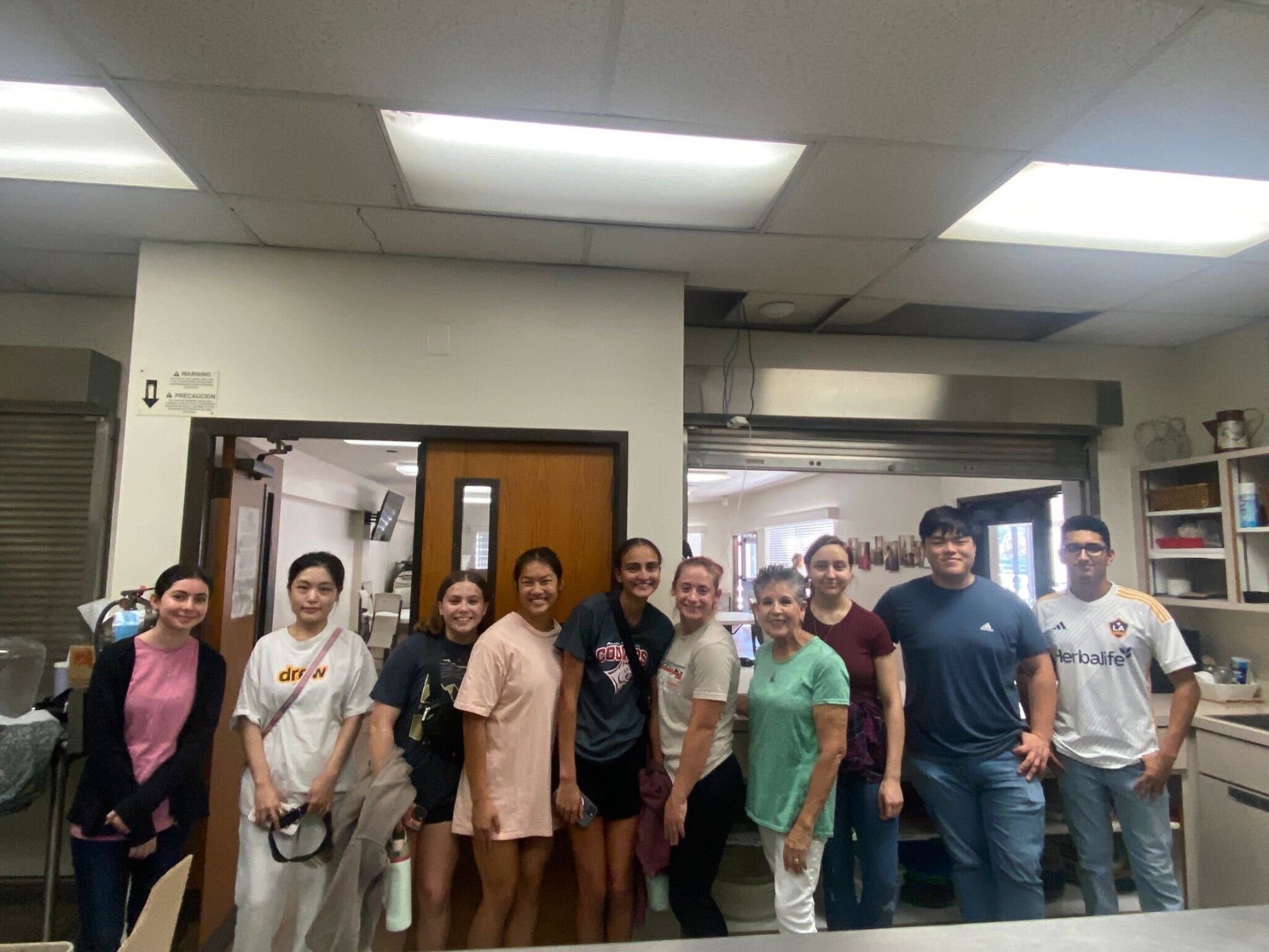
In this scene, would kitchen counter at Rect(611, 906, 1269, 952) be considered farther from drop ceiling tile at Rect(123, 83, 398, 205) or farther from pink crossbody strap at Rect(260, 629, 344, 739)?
drop ceiling tile at Rect(123, 83, 398, 205)

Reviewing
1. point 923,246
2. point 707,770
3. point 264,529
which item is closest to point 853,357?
point 923,246

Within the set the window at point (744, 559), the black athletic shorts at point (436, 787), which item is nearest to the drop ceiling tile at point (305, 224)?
the black athletic shorts at point (436, 787)

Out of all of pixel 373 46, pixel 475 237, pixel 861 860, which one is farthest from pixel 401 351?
pixel 861 860

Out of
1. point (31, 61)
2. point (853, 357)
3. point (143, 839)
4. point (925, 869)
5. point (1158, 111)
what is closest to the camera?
point (31, 61)

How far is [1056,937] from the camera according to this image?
2.67ft

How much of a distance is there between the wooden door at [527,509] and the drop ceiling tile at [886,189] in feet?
3.52

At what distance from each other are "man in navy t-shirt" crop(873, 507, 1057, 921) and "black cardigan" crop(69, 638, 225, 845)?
2.10 m

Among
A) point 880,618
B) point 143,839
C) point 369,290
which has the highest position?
point 369,290

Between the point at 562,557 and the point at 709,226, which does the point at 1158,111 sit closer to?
the point at 709,226

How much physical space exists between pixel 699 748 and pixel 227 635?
6.21 ft

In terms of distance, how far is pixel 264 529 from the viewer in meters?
3.06

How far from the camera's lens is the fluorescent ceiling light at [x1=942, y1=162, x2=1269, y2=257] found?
2.06m

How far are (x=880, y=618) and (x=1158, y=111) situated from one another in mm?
1491

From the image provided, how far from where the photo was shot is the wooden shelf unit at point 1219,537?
9.52ft
